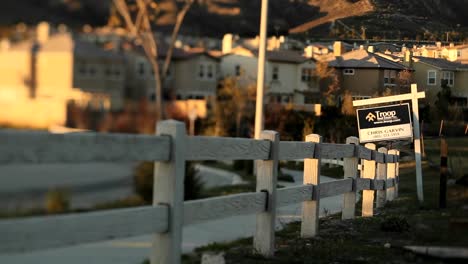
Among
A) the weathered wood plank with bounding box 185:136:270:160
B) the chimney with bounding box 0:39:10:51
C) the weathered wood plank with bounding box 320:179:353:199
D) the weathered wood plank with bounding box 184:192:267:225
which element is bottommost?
the weathered wood plank with bounding box 320:179:353:199

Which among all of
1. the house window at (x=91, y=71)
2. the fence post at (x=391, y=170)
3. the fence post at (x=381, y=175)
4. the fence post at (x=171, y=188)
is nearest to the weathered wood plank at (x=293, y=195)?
the fence post at (x=171, y=188)

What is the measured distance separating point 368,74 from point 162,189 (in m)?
7.75

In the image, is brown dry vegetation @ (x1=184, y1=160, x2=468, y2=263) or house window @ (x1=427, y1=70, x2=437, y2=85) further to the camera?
house window @ (x1=427, y1=70, x2=437, y2=85)

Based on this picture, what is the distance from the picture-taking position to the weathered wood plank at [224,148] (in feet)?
18.4

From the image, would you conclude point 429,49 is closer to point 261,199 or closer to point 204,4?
point 204,4

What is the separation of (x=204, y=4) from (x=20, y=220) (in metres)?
6.90

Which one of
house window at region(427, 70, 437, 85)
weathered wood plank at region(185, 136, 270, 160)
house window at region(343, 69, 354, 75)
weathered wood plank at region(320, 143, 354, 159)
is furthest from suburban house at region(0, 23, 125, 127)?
house window at region(427, 70, 437, 85)

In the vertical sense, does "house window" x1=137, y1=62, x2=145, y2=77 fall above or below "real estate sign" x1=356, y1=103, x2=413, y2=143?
above

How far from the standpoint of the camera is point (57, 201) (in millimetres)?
5289

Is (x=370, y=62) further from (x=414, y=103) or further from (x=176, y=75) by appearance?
(x=176, y=75)

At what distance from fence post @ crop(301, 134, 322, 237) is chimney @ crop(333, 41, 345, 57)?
4.62 metres

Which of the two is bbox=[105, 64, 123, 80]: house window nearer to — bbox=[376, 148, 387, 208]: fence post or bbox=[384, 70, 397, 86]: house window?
bbox=[384, 70, 397, 86]: house window

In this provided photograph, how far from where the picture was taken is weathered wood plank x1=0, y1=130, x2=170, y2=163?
12.8 feet

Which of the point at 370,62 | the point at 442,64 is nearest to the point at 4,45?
the point at 370,62
